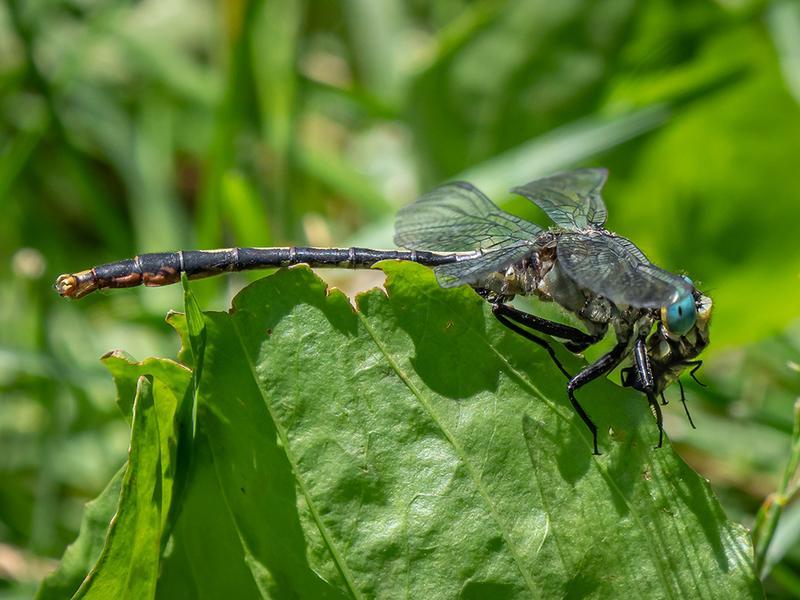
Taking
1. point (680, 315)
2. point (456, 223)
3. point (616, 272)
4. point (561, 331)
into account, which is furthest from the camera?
point (456, 223)

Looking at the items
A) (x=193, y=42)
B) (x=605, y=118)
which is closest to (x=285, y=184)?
(x=605, y=118)

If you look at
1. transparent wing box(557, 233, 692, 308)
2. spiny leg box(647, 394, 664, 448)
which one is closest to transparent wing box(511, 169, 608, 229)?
transparent wing box(557, 233, 692, 308)

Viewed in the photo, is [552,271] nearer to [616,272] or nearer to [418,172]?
[616,272]

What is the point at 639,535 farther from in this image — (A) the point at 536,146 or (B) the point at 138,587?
(A) the point at 536,146

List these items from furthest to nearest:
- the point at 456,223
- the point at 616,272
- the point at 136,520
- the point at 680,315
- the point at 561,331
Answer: the point at 456,223 < the point at 561,331 < the point at 616,272 < the point at 680,315 < the point at 136,520

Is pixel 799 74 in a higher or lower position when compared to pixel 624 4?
lower

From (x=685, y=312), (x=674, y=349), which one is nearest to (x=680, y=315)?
(x=685, y=312)

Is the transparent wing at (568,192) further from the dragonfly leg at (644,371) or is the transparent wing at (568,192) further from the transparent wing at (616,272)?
the dragonfly leg at (644,371)
